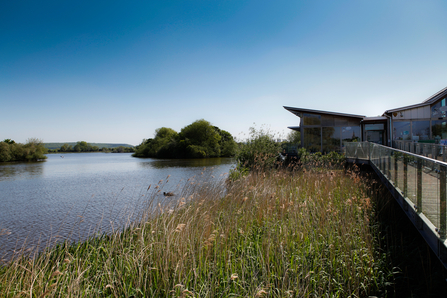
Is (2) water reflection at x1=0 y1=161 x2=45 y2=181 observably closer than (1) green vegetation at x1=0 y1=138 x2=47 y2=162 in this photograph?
Yes

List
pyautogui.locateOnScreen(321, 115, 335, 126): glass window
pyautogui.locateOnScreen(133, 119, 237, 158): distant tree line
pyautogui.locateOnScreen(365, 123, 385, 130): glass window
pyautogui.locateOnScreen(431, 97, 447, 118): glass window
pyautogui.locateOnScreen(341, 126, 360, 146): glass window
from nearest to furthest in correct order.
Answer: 1. pyautogui.locateOnScreen(431, 97, 447, 118): glass window
2. pyautogui.locateOnScreen(341, 126, 360, 146): glass window
3. pyautogui.locateOnScreen(321, 115, 335, 126): glass window
4. pyautogui.locateOnScreen(365, 123, 385, 130): glass window
5. pyautogui.locateOnScreen(133, 119, 237, 158): distant tree line

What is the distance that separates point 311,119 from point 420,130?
319 inches

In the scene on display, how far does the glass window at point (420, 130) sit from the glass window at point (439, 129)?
0.31m

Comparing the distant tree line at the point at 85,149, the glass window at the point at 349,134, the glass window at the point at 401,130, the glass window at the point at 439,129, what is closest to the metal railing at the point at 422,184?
the glass window at the point at 349,134

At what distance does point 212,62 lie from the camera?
579 inches

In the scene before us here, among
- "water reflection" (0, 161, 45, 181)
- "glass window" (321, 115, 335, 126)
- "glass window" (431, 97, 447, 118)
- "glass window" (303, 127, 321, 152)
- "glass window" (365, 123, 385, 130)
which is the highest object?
"glass window" (431, 97, 447, 118)

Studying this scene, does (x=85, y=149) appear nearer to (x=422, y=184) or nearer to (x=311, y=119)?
(x=311, y=119)

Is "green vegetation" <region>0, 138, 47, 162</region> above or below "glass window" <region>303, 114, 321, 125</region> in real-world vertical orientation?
below

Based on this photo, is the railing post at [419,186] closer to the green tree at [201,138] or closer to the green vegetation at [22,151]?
the green tree at [201,138]

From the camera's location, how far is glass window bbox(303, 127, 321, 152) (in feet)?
62.6

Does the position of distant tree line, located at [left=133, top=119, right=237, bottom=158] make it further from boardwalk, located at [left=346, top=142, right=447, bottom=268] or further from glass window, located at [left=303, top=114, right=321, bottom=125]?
boardwalk, located at [left=346, top=142, right=447, bottom=268]

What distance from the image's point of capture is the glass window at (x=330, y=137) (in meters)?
18.9

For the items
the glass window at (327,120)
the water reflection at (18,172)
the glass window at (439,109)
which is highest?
the glass window at (439,109)

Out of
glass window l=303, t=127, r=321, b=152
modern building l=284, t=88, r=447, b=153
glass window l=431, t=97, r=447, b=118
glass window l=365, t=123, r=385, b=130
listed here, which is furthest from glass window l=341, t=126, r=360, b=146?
glass window l=431, t=97, r=447, b=118
